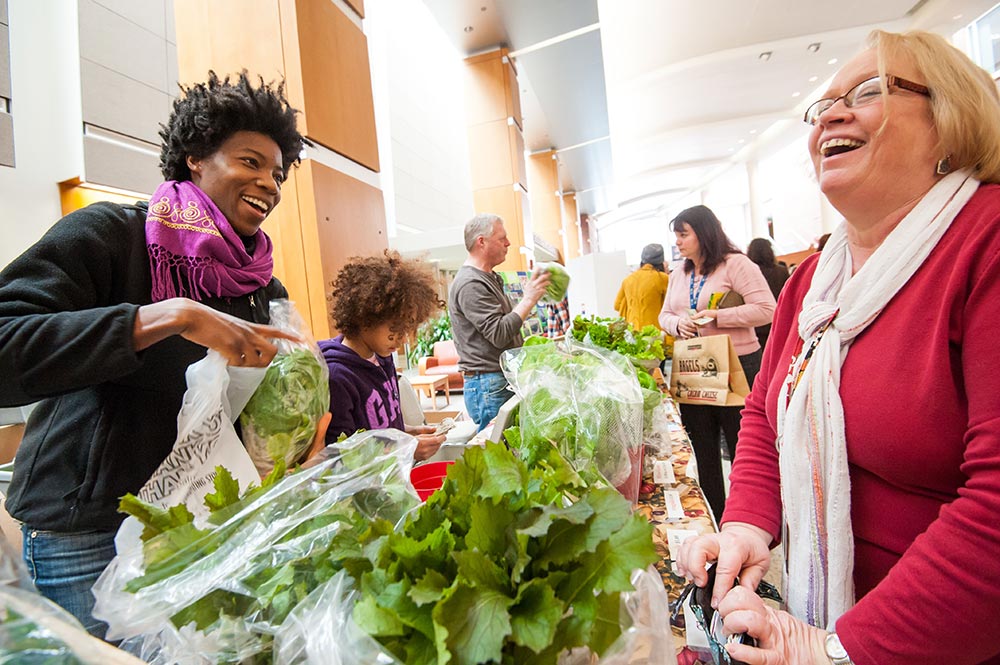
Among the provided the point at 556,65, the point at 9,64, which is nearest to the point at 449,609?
the point at 9,64

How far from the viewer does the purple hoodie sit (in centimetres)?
138

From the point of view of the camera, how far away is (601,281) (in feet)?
17.0

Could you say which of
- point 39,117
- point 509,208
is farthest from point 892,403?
point 509,208

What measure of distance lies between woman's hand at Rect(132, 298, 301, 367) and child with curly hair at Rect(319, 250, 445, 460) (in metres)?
0.57

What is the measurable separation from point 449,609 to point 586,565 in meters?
0.12

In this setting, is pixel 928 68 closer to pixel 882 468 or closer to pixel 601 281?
pixel 882 468

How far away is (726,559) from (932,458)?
0.34 metres

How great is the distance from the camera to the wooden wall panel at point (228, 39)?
202cm

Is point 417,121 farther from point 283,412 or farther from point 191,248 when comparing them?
point 283,412

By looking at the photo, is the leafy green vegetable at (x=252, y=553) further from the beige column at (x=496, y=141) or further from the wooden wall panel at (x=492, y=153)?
the wooden wall panel at (x=492, y=153)

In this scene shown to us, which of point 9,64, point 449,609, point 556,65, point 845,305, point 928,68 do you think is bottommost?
point 449,609

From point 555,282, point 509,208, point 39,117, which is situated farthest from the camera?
point 509,208

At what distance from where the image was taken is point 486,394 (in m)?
2.51

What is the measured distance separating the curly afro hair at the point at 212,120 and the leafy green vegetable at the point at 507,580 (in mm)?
1159
